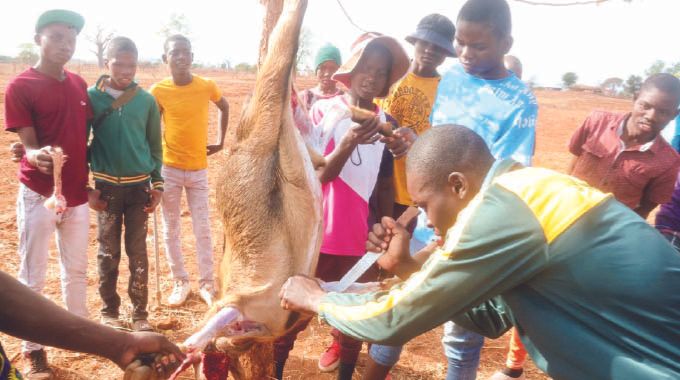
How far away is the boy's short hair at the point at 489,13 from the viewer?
2.73m

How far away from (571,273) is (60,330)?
170 centimetres

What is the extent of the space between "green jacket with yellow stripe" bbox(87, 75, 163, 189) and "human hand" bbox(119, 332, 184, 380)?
103 inches

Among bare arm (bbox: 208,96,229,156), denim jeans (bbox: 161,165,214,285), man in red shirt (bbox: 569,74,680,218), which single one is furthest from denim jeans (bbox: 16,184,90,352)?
man in red shirt (bbox: 569,74,680,218)

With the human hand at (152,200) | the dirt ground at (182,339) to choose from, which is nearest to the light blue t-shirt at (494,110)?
the dirt ground at (182,339)

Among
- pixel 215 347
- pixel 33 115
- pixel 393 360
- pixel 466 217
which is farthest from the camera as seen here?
pixel 33 115

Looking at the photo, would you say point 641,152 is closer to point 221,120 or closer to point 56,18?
point 221,120

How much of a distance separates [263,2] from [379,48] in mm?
794

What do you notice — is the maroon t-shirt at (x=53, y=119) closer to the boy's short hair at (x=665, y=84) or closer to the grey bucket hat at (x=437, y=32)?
the grey bucket hat at (x=437, y=32)

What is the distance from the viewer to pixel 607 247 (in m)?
1.47

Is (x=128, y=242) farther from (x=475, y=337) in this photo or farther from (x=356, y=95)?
(x=475, y=337)

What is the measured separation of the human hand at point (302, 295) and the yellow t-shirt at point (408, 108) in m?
1.76

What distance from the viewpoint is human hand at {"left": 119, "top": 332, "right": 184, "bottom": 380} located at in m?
1.67

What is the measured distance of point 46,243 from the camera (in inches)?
140

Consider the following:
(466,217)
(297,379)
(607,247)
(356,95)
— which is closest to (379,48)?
(356,95)
